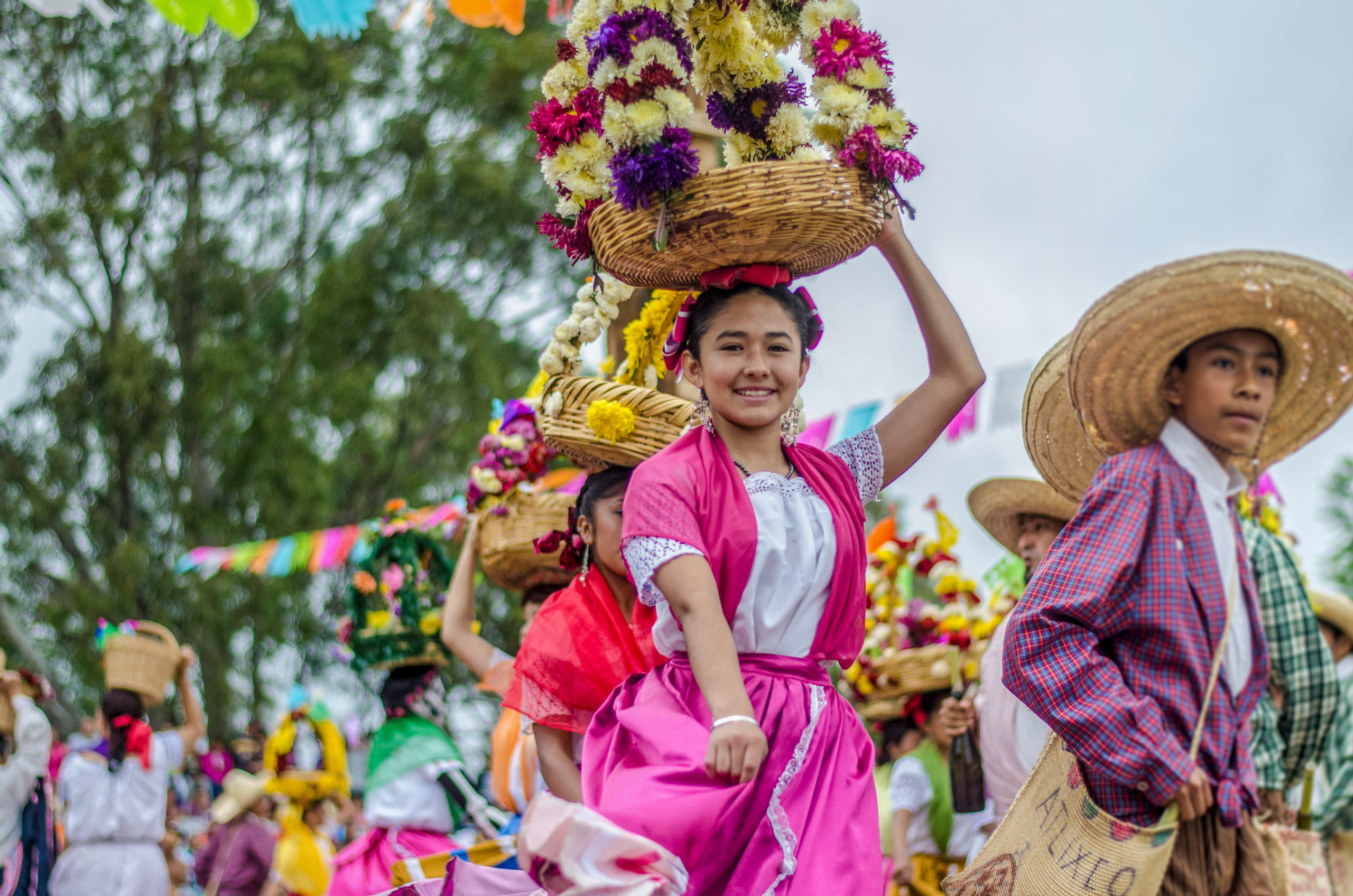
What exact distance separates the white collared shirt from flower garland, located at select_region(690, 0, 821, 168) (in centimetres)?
113

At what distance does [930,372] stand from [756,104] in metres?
0.84

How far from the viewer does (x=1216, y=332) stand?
9.67 ft

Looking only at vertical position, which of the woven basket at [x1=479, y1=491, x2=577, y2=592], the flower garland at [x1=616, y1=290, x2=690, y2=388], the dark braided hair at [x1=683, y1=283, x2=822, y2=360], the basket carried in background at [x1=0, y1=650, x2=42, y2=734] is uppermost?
the flower garland at [x1=616, y1=290, x2=690, y2=388]

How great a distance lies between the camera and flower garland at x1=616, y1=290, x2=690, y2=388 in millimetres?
4246

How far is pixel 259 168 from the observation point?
69.9 feet

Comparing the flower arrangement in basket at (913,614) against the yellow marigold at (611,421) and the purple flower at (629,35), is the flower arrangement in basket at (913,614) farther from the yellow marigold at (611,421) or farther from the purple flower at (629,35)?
the purple flower at (629,35)

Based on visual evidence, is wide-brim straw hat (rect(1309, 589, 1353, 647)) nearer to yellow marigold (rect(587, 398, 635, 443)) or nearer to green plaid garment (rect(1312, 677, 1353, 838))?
green plaid garment (rect(1312, 677, 1353, 838))

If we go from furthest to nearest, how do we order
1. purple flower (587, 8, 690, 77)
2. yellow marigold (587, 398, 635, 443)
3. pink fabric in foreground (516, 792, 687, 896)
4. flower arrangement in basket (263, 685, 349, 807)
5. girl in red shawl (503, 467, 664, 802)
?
1. flower arrangement in basket (263, 685, 349, 807)
2. yellow marigold (587, 398, 635, 443)
3. girl in red shawl (503, 467, 664, 802)
4. purple flower (587, 8, 690, 77)
5. pink fabric in foreground (516, 792, 687, 896)

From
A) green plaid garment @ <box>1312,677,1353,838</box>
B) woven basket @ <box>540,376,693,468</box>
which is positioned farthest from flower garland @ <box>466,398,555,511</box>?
green plaid garment @ <box>1312,677,1353,838</box>

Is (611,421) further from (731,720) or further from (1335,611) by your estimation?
(1335,611)

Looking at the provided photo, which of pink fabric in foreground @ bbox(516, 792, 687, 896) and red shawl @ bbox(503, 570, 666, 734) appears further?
red shawl @ bbox(503, 570, 666, 734)

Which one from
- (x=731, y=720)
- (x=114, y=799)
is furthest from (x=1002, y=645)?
(x=114, y=799)

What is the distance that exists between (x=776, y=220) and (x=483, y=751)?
2039 cm

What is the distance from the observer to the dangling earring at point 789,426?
3273mm
